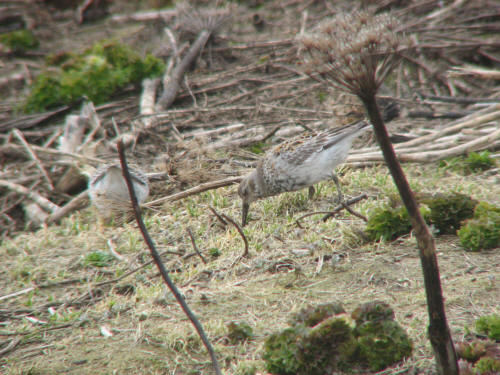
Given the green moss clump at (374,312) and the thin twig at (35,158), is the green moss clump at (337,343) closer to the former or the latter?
the green moss clump at (374,312)

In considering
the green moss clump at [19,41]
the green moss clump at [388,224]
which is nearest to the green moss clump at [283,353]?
the green moss clump at [388,224]

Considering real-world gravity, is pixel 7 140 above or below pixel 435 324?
below

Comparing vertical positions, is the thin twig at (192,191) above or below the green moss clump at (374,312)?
below

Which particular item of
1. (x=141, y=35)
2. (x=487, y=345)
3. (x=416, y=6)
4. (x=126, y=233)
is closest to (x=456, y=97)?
(x=416, y=6)

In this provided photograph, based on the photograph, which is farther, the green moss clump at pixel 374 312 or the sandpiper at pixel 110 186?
the sandpiper at pixel 110 186

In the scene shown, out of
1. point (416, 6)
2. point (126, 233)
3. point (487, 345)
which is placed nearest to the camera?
point (487, 345)

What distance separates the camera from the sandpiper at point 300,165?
5.54 metres

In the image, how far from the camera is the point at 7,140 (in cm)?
808

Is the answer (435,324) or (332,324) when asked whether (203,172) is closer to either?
(332,324)

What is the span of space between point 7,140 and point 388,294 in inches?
254

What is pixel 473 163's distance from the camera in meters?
6.11

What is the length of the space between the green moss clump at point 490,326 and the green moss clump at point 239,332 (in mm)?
1385

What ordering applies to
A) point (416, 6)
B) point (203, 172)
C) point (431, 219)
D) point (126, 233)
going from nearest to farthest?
point (431, 219)
point (126, 233)
point (203, 172)
point (416, 6)

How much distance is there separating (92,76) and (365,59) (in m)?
7.52
